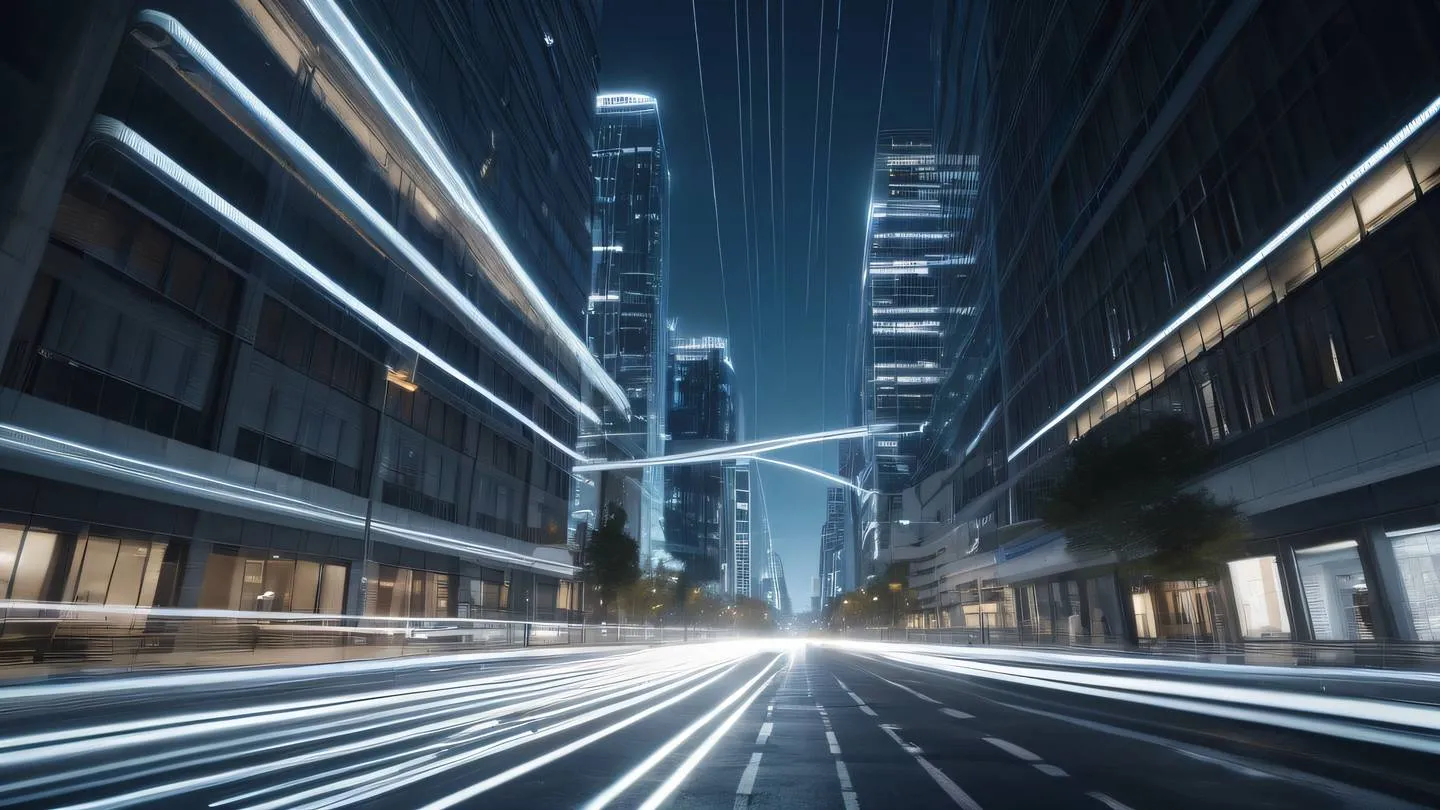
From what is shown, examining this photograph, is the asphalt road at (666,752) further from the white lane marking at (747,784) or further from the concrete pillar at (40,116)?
the concrete pillar at (40,116)

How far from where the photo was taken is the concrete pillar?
1583 cm

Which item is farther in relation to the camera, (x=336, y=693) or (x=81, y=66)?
(x=81, y=66)

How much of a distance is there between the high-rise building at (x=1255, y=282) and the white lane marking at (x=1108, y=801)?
17159 mm

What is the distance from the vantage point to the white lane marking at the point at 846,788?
21.1ft

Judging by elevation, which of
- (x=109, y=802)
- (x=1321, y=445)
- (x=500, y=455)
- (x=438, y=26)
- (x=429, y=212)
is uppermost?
(x=438, y=26)

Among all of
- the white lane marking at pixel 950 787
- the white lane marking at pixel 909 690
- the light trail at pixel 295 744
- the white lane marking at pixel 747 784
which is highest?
the light trail at pixel 295 744

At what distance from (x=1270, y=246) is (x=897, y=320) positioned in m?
124

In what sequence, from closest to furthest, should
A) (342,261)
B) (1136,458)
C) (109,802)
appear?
(109,802)
(1136,458)
(342,261)

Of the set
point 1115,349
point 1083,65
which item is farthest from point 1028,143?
point 1115,349

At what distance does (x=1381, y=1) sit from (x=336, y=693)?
95.2 feet

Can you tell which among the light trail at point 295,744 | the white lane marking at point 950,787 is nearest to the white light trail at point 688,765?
the light trail at point 295,744

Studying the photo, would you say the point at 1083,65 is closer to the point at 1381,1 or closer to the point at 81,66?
the point at 1381,1

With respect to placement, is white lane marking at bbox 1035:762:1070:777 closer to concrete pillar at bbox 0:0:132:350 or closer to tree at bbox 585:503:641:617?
concrete pillar at bbox 0:0:132:350

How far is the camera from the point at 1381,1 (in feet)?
60.1
